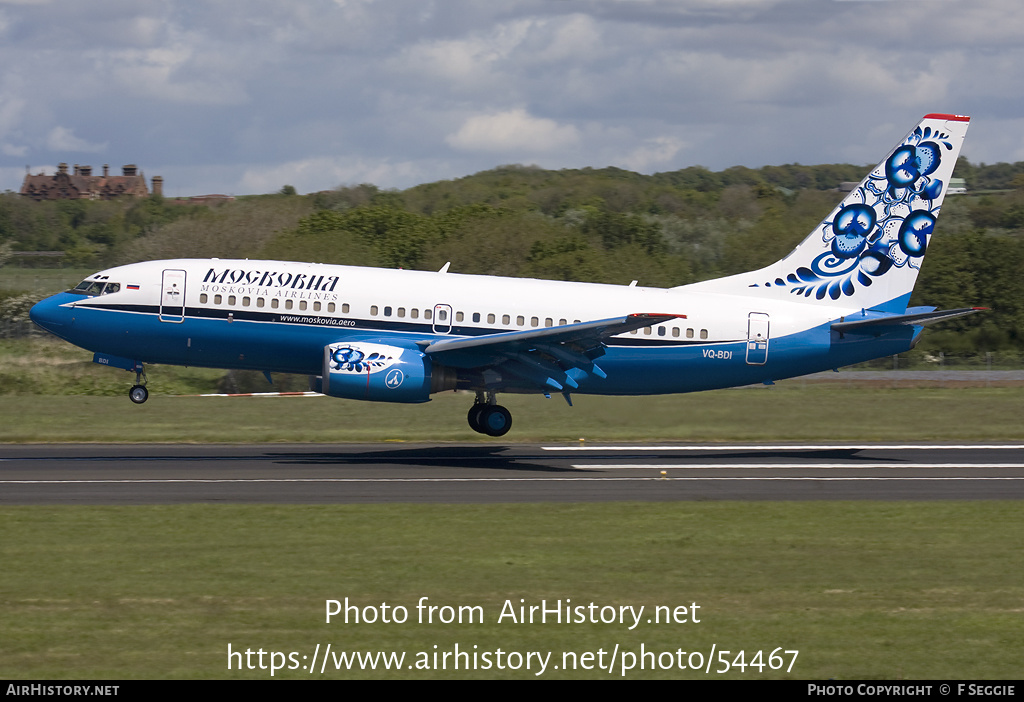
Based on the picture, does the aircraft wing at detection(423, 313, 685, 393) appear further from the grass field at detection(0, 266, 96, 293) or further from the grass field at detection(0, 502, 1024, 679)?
the grass field at detection(0, 266, 96, 293)

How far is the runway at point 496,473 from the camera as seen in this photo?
23.2 m

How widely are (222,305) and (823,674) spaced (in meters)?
20.7

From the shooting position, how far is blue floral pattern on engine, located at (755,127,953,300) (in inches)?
1264

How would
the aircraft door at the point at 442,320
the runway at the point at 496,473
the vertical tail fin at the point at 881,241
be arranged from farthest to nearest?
the vertical tail fin at the point at 881,241, the aircraft door at the point at 442,320, the runway at the point at 496,473

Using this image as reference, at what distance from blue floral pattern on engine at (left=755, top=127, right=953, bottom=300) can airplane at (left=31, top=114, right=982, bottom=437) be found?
0.04 metres

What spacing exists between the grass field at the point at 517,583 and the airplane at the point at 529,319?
801 centimetres

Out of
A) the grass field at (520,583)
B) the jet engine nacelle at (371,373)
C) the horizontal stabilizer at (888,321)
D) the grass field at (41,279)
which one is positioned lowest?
the grass field at (520,583)

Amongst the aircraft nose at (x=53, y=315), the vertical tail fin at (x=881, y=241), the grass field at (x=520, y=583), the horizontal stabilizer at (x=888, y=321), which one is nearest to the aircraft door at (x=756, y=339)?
the vertical tail fin at (x=881, y=241)

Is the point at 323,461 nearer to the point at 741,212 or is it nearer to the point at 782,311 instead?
the point at 782,311

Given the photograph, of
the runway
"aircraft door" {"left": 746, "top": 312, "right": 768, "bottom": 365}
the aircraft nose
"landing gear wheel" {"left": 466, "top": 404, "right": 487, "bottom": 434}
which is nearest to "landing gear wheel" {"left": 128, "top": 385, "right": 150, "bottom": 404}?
the runway

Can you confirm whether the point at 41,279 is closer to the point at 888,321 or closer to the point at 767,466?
the point at 767,466

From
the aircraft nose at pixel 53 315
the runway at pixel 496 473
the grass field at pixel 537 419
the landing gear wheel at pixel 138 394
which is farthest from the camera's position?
the grass field at pixel 537 419

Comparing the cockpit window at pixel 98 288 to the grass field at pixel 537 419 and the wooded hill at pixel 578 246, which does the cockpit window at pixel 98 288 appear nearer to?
the grass field at pixel 537 419

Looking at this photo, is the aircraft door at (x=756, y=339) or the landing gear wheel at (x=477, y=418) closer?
the aircraft door at (x=756, y=339)
